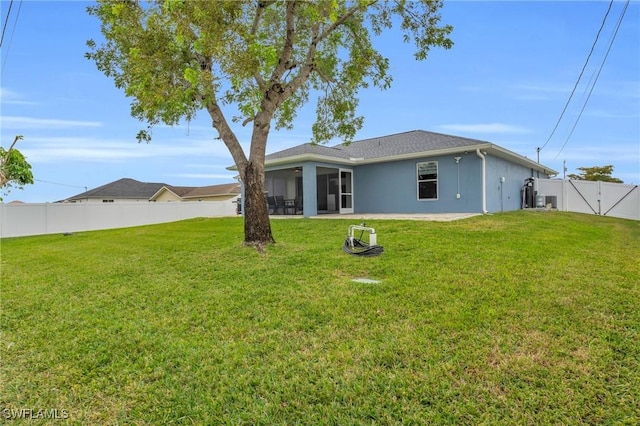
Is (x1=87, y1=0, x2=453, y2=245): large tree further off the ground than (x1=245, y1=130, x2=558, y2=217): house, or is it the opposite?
(x1=87, y1=0, x2=453, y2=245): large tree

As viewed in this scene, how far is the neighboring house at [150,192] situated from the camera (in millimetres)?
31250

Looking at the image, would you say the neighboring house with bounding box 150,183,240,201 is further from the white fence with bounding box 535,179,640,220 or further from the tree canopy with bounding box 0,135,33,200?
the white fence with bounding box 535,179,640,220

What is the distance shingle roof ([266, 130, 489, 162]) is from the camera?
13215 mm

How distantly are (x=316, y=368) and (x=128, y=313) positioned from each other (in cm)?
249

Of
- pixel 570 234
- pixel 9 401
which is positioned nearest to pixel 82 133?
pixel 9 401

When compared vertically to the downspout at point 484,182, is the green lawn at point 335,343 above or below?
below

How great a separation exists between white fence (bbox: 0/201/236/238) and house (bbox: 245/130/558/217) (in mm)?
8794

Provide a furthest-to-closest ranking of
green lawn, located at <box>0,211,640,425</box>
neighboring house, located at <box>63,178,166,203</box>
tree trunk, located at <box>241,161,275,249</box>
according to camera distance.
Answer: neighboring house, located at <box>63,178,166,203</box> < tree trunk, located at <box>241,161,275,249</box> < green lawn, located at <box>0,211,640,425</box>

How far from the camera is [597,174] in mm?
33312

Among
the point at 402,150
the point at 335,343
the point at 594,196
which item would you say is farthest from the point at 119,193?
the point at 594,196

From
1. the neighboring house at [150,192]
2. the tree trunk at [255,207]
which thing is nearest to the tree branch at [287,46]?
the tree trunk at [255,207]

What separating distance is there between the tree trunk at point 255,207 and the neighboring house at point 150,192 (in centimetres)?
2369

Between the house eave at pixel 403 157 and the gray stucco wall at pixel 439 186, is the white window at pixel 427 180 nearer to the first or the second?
the gray stucco wall at pixel 439 186

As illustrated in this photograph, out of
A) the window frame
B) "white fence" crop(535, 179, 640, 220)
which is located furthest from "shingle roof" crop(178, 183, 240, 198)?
"white fence" crop(535, 179, 640, 220)
